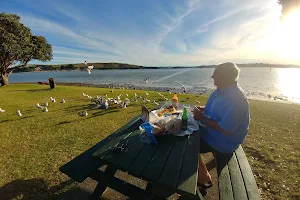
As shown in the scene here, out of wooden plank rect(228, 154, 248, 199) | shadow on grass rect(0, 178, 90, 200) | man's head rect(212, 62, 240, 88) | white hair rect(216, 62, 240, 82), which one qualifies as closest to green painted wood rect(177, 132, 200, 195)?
wooden plank rect(228, 154, 248, 199)

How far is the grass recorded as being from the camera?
441 cm

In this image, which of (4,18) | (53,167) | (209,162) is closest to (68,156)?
(53,167)

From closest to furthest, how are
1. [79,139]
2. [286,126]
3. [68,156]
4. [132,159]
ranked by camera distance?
[132,159] < [68,156] < [79,139] < [286,126]

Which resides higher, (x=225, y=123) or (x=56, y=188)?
(x=225, y=123)

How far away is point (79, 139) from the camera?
7180 millimetres

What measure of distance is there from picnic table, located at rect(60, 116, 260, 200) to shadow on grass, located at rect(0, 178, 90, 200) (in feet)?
3.64

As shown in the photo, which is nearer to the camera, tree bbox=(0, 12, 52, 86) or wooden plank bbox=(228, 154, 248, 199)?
wooden plank bbox=(228, 154, 248, 199)

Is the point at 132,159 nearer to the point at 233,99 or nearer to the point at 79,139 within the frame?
the point at 233,99

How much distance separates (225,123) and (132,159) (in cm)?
177

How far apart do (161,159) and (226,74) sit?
6.52 ft

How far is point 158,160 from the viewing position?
2.60 m

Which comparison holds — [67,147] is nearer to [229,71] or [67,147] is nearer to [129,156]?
[129,156]

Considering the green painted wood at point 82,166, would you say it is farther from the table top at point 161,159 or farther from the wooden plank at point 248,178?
the wooden plank at point 248,178

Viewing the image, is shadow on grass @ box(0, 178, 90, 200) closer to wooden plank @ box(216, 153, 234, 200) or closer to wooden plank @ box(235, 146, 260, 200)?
wooden plank @ box(216, 153, 234, 200)
